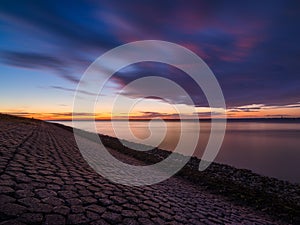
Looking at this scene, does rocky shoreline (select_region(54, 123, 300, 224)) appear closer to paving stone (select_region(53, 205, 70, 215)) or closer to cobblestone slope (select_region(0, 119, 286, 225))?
cobblestone slope (select_region(0, 119, 286, 225))

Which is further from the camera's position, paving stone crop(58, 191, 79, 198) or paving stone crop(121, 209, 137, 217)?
paving stone crop(58, 191, 79, 198)

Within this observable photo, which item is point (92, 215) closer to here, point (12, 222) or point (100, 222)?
point (100, 222)

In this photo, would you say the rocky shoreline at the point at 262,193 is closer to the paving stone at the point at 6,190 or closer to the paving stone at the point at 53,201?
the paving stone at the point at 53,201

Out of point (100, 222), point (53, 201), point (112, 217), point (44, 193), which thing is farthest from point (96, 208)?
point (44, 193)

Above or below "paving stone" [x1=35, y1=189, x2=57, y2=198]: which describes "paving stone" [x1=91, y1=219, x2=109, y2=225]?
below

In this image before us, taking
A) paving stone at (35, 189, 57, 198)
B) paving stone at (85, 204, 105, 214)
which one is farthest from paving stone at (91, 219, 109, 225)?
paving stone at (35, 189, 57, 198)

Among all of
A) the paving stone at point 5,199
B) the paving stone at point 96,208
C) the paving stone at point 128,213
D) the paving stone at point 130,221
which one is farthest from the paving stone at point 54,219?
the paving stone at point 128,213

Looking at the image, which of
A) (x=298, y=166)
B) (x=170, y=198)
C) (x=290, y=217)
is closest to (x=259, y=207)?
(x=290, y=217)

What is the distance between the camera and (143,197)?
20.5ft

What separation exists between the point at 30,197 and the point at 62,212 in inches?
29.7

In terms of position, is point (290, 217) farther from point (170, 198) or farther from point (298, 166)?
point (298, 166)

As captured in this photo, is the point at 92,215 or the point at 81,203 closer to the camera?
the point at 92,215

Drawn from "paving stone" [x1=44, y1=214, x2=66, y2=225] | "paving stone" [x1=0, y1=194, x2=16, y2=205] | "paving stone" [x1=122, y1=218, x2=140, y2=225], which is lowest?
"paving stone" [x1=122, y1=218, x2=140, y2=225]

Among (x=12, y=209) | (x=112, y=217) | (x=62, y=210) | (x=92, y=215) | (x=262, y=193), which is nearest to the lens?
(x=12, y=209)
